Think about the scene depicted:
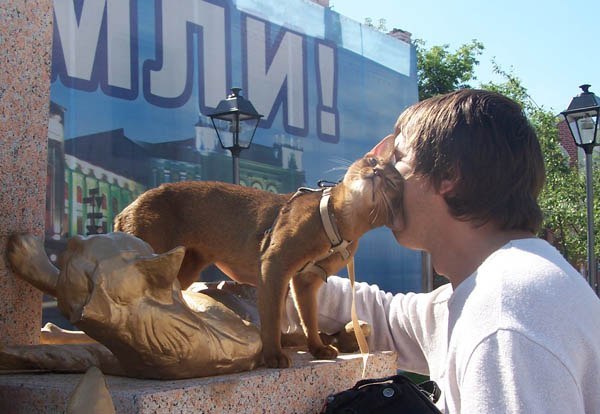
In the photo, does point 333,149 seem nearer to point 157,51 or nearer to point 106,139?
point 157,51

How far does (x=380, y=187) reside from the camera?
1.46 m

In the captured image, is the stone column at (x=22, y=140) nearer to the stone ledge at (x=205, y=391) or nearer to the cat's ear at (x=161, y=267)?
the stone ledge at (x=205, y=391)

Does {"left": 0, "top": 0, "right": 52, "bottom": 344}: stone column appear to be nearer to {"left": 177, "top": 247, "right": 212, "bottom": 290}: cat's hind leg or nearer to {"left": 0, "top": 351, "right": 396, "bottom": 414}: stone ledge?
{"left": 0, "top": 351, "right": 396, "bottom": 414}: stone ledge

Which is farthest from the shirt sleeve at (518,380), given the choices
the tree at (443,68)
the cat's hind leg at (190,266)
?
the tree at (443,68)

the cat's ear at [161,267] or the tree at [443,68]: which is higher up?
the tree at [443,68]

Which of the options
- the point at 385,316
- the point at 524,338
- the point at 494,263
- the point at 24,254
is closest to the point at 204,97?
the point at 385,316

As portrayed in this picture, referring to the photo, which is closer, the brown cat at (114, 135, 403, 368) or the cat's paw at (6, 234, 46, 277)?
the cat's paw at (6, 234, 46, 277)

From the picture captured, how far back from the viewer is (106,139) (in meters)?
A: 5.72

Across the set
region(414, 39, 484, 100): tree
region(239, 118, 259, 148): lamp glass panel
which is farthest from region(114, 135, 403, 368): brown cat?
region(414, 39, 484, 100): tree

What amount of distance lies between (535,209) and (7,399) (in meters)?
1.00

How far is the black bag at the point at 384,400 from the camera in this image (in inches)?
48.6

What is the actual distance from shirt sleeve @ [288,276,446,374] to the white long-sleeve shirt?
574 millimetres

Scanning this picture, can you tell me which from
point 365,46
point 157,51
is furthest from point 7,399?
point 365,46

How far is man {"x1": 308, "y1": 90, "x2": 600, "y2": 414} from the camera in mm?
1016
